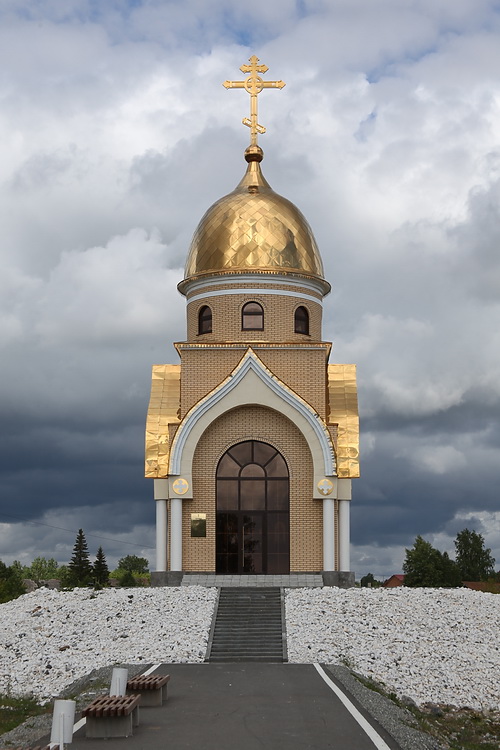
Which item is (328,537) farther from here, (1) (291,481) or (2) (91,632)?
(2) (91,632)

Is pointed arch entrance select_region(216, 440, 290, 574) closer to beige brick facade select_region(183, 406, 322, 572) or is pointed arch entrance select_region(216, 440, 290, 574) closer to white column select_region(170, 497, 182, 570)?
beige brick facade select_region(183, 406, 322, 572)

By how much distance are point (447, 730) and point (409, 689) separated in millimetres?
2222

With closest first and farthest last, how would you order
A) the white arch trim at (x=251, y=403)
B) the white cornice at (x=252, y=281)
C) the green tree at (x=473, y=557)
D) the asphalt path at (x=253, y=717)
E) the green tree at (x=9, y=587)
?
1. the asphalt path at (x=253, y=717)
2. the white arch trim at (x=251, y=403)
3. the white cornice at (x=252, y=281)
4. the green tree at (x=9, y=587)
5. the green tree at (x=473, y=557)

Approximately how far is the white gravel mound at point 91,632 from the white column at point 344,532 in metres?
4.34

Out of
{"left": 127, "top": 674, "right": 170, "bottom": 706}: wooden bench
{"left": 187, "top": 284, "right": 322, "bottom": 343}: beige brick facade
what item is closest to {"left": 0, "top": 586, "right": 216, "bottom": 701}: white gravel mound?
{"left": 127, "top": 674, "right": 170, "bottom": 706}: wooden bench

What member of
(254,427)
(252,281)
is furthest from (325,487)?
(252,281)

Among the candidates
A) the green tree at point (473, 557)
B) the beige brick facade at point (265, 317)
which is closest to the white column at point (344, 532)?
the beige brick facade at point (265, 317)

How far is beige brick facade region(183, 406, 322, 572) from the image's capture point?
25.2 meters

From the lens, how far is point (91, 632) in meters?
19.4

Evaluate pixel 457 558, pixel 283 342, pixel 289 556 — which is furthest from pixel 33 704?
pixel 457 558

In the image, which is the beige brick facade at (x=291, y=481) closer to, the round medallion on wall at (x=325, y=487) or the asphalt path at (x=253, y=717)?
the round medallion on wall at (x=325, y=487)

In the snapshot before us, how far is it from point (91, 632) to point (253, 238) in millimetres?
12094

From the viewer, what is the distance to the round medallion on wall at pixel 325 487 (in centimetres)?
2492

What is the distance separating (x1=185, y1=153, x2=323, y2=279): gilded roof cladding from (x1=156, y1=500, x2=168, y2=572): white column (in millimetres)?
6602
